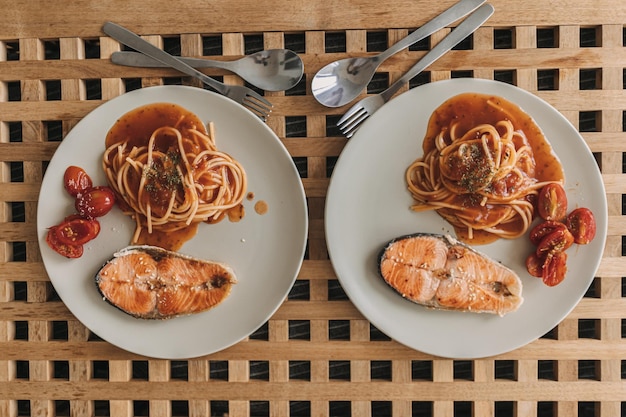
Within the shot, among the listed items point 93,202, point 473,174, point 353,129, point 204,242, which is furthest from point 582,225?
point 93,202

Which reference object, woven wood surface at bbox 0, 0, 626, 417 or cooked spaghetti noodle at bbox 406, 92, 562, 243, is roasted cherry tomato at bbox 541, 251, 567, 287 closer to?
cooked spaghetti noodle at bbox 406, 92, 562, 243

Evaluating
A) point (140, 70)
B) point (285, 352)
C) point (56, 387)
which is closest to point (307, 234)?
point (285, 352)

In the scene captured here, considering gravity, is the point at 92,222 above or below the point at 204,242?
above

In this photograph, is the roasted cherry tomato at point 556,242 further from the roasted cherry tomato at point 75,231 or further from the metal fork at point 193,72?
the roasted cherry tomato at point 75,231

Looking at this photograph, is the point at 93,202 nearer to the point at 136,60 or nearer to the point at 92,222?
the point at 92,222

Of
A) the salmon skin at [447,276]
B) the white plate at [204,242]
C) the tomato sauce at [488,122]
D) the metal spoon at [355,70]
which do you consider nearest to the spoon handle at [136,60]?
the white plate at [204,242]
